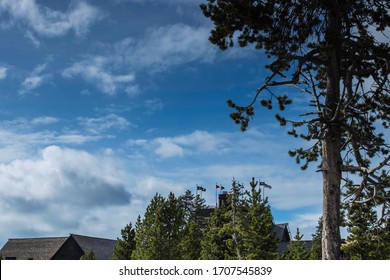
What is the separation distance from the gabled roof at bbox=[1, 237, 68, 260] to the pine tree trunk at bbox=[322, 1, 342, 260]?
5031cm

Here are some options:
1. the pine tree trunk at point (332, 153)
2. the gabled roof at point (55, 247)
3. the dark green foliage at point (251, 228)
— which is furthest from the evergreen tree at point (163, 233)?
the gabled roof at point (55, 247)

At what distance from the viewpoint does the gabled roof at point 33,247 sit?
58.8 metres

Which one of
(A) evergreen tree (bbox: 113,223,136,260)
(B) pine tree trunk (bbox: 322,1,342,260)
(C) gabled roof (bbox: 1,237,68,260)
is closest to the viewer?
(B) pine tree trunk (bbox: 322,1,342,260)

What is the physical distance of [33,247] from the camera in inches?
2447

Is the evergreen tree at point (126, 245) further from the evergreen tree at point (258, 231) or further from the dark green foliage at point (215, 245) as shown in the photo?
the evergreen tree at point (258, 231)

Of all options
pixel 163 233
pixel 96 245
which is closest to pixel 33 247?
pixel 96 245

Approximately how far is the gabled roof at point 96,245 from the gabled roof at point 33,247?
232 cm

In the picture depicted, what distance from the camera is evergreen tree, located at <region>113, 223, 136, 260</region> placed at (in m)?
41.9

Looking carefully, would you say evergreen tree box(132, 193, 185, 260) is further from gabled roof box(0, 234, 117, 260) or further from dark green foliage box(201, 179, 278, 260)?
gabled roof box(0, 234, 117, 260)

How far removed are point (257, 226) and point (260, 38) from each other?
16.9 meters

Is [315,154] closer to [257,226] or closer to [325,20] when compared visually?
[325,20]

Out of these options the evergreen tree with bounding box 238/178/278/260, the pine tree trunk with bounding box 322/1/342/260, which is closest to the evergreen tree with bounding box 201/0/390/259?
the pine tree trunk with bounding box 322/1/342/260
